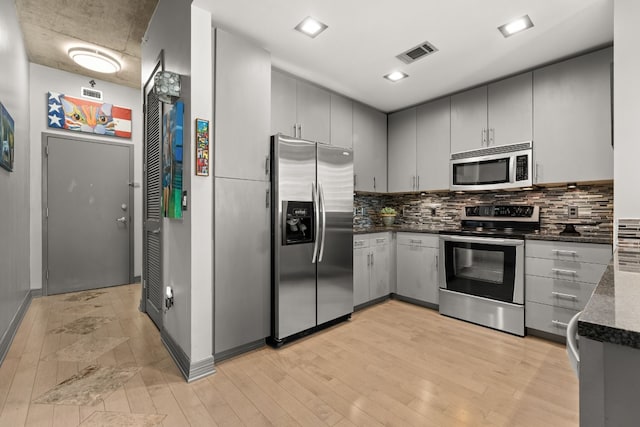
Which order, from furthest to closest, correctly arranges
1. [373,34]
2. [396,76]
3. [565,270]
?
[396,76] → [565,270] → [373,34]

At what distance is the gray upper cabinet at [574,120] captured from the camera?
105 inches

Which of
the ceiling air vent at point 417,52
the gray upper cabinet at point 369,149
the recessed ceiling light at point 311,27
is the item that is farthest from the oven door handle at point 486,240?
the recessed ceiling light at point 311,27

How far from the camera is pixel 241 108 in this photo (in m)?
2.39

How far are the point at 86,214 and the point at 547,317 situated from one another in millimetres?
5686

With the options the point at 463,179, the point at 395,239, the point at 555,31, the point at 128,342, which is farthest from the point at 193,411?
the point at 555,31

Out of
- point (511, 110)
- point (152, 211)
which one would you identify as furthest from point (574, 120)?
point (152, 211)

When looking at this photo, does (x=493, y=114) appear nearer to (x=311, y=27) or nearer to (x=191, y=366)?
(x=311, y=27)

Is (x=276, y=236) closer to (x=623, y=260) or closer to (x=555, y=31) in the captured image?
(x=623, y=260)

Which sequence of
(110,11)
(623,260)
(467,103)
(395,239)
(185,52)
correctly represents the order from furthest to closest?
(395,239), (467,103), (110,11), (185,52), (623,260)

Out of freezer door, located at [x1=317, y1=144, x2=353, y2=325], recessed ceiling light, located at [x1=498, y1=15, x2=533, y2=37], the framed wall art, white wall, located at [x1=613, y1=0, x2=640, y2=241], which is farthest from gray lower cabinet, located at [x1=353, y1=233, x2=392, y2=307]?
the framed wall art

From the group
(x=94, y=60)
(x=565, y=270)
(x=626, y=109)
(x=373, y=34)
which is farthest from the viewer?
(x=94, y=60)

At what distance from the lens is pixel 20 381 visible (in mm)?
2020

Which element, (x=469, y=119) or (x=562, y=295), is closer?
(x=562, y=295)

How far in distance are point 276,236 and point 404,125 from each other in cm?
267
